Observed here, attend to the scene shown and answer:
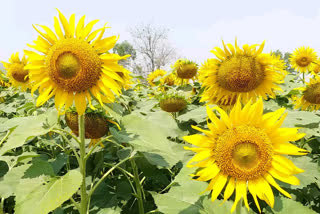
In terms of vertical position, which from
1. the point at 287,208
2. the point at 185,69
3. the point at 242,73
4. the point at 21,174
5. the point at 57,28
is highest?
the point at 57,28

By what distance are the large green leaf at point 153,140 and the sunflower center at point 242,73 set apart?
1.88 feet

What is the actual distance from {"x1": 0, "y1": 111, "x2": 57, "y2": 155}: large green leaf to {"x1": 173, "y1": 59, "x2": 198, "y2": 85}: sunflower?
2.31m

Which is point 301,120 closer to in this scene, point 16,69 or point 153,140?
point 153,140

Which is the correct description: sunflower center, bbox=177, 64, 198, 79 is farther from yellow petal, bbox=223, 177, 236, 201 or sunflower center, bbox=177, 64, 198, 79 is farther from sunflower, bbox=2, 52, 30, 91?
yellow petal, bbox=223, 177, 236, 201

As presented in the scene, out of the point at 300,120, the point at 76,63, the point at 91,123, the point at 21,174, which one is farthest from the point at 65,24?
the point at 300,120

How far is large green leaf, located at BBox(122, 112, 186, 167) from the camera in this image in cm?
144

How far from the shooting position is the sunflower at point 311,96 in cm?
268

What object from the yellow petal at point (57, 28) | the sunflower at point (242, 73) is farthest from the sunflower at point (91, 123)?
the sunflower at point (242, 73)

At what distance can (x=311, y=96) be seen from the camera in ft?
8.86

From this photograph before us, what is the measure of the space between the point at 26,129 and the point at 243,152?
119 centimetres

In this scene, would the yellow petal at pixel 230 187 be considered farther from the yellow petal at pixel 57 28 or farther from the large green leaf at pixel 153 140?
the yellow petal at pixel 57 28

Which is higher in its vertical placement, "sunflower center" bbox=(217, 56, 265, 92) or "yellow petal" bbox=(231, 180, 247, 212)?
"sunflower center" bbox=(217, 56, 265, 92)

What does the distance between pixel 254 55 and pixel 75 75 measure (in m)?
1.39

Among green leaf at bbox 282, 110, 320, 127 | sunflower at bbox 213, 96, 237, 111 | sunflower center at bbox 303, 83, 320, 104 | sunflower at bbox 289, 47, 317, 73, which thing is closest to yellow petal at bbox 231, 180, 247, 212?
green leaf at bbox 282, 110, 320, 127
